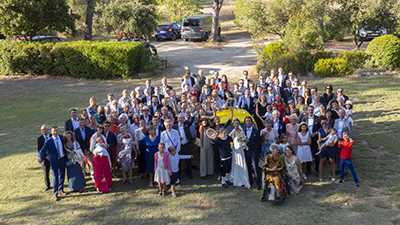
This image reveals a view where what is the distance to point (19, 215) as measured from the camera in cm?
1046

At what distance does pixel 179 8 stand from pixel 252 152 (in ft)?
117

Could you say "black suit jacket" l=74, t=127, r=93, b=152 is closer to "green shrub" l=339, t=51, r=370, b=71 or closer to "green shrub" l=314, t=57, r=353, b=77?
"green shrub" l=314, t=57, r=353, b=77

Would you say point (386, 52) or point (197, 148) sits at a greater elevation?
point (386, 52)

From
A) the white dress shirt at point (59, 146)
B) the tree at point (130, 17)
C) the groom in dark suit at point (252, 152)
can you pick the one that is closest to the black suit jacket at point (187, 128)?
the groom in dark suit at point (252, 152)

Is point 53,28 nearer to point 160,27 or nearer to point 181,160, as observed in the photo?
point 160,27

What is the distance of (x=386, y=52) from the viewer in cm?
2419

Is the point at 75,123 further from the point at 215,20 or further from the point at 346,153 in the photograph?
the point at 215,20

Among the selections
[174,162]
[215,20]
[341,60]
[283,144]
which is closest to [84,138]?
[174,162]

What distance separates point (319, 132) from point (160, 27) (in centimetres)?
3000

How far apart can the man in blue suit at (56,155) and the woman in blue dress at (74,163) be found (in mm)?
135

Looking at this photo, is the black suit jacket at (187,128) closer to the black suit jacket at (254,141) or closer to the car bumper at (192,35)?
the black suit jacket at (254,141)

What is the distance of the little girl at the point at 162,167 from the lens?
419 inches

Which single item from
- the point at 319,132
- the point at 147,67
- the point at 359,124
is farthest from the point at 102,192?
the point at 147,67

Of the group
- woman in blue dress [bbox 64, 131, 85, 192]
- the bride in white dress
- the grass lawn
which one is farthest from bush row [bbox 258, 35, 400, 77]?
woman in blue dress [bbox 64, 131, 85, 192]
